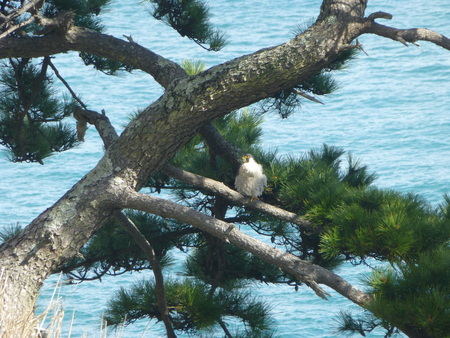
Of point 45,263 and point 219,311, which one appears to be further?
point 219,311

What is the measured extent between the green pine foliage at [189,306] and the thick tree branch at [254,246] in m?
0.41

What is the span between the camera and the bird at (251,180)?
1.80 metres

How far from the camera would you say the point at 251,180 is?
182 cm

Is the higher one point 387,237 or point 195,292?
point 387,237

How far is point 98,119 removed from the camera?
179 centimetres

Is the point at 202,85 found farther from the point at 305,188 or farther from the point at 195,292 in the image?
the point at 195,292

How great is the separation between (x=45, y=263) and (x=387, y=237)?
71 cm

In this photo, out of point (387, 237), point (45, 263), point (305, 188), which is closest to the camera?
point (387, 237)

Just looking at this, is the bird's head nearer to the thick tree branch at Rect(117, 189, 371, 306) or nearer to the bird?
the bird

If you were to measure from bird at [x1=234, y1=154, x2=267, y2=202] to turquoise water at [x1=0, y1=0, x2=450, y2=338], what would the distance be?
2.51 meters

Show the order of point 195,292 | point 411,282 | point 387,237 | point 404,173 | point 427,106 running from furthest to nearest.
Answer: point 427,106, point 404,173, point 195,292, point 387,237, point 411,282

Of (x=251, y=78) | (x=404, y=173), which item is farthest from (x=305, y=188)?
(x=404, y=173)

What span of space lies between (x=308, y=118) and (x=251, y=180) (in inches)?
196

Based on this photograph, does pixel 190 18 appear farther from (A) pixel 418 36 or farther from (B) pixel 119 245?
(A) pixel 418 36
